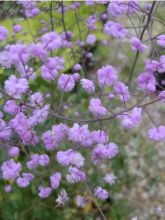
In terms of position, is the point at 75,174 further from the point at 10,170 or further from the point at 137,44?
the point at 137,44

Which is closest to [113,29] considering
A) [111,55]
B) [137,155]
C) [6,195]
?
[6,195]

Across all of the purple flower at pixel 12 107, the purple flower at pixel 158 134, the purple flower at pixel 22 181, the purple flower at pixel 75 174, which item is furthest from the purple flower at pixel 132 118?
the purple flower at pixel 22 181

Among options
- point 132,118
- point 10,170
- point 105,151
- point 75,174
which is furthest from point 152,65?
point 10,170

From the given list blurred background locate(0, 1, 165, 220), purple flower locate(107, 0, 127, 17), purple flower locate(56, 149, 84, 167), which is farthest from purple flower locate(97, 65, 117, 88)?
blurred background locate(0, 1, 165, 220)

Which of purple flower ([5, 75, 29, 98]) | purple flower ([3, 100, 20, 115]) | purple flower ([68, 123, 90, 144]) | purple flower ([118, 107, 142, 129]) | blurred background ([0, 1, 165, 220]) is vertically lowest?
blurred background ([0, 1, 165, 220])

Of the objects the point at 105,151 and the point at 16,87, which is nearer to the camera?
the point at 16,87

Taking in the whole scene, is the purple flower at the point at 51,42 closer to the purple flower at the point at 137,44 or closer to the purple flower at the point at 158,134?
the purple flower at the point at 137,44

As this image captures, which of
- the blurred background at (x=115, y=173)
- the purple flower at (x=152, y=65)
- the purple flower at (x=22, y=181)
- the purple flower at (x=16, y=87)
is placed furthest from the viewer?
the blurred background at (x=115, y=173)

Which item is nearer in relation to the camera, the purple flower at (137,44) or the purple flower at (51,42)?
the purple flower at (51,42)

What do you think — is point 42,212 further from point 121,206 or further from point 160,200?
point 160,200

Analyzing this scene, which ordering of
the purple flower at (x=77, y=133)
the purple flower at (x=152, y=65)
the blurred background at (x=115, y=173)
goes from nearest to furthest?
the purple flower at (x=77, y=133) < the purple flower at (x=152, y=65) < the blurred background at (x=115, y=173)

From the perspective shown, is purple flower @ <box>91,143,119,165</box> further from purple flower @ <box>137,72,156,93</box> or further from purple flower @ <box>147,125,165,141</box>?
purple flower @ <box>137,72,156,93</box>
